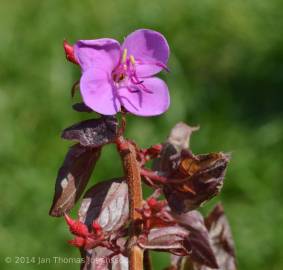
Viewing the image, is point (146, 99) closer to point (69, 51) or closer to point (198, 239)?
point (69, 51)

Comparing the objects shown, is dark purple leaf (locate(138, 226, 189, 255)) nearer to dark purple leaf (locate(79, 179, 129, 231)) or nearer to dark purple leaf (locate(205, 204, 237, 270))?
dark purple leaf (locate(79, 179, 129, 231))

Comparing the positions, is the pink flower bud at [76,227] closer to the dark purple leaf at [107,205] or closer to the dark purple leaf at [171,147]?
the dark purple leaf at [107,205]

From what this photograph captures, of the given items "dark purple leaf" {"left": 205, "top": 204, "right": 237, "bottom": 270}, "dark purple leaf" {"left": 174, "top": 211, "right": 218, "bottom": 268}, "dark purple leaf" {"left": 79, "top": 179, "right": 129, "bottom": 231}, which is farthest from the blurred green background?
"dark purple leaf" {"left": 79, "top": 179, "right": 129, "bottom": 231}

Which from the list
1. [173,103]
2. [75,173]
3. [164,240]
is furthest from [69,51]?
[173,103]

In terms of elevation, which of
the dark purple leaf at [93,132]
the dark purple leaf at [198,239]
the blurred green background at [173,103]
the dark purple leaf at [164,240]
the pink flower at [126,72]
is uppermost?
the blurred green background at [173,103]

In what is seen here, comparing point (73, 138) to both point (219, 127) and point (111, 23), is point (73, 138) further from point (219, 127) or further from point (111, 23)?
point (111, 23)

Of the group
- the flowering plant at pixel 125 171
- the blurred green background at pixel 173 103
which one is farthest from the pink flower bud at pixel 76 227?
the blurred green background at pixel 173 103

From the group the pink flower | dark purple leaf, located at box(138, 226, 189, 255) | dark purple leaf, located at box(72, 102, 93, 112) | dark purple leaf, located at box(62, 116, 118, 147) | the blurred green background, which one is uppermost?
the blurred green background
